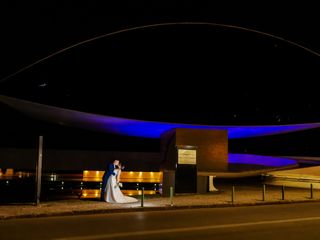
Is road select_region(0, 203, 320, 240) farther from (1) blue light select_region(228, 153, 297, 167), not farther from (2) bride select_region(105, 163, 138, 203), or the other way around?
(1) blue light select_region(228, 153, 297, 167)

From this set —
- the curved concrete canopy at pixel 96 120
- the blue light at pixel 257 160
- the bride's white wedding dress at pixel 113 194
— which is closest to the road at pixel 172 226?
the bride's white wedding dress at pixel 113 194

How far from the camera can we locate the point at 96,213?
14.7 meters

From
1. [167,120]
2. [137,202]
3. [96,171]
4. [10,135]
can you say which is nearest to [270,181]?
[167,120]

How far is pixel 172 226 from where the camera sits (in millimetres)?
11633

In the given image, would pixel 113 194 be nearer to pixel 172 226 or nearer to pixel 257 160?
pixel 172 226

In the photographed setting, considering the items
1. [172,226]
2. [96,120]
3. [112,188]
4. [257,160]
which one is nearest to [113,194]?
[112,188]

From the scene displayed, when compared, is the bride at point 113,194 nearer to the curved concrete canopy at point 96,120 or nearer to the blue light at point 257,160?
the curved concrete canopy at point 96,120

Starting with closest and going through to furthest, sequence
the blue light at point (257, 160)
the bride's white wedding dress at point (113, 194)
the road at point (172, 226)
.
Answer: the road at point (172, 226), the bride's white wedding dress at point (113, 194), the blue light at point (257, 160)

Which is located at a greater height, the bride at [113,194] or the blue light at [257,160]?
the blue light at [257,160]

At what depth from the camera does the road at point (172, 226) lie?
32.9 feet

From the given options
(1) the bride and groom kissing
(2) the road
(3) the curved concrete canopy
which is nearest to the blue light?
(3) the curved concrete canopy

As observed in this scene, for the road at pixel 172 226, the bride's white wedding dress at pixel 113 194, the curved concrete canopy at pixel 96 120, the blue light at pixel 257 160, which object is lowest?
the road at pixel 172 226

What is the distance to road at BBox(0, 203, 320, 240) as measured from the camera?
10031 mm

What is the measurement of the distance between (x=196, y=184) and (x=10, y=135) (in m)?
25.8
